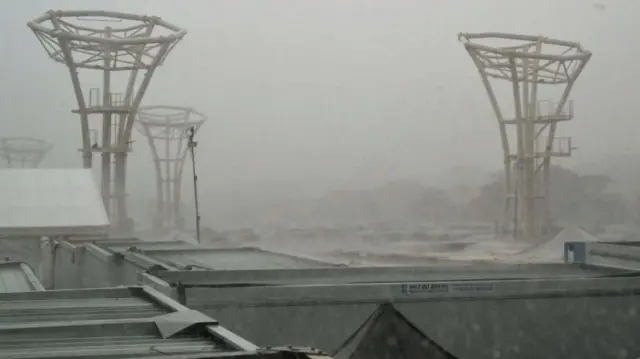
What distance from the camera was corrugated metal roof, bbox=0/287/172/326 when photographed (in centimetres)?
330

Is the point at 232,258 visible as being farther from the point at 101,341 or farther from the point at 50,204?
the point at 101,341

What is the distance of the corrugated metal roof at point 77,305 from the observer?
3.30 meters

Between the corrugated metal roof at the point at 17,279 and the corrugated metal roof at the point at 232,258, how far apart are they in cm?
175

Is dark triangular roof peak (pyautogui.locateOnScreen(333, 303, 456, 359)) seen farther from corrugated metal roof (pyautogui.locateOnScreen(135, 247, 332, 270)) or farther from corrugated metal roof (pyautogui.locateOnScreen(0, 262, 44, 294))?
corrugated metal roof (pyautogui.locateOnScreen(135, 247, 332, 270))

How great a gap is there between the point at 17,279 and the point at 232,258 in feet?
14.6

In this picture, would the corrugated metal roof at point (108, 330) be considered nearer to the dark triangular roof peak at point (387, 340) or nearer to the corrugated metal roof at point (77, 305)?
the corrugated metal roof at point (77, 305)

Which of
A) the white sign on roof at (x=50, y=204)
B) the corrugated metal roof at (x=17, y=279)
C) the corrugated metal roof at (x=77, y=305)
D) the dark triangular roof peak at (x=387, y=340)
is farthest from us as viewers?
the white sign on roof at (x=50, y=204)

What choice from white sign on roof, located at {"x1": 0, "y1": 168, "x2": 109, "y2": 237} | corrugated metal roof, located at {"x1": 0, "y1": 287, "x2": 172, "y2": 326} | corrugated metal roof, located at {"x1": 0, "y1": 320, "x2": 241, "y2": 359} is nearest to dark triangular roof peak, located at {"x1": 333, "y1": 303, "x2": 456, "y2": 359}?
corrugated metal roof, located at {"x1": 0, "y1": 287, "x2": 172, "y2": 326}

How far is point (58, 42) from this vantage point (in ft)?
65.2

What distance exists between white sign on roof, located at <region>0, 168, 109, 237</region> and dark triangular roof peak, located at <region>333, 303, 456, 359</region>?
35.0 ft

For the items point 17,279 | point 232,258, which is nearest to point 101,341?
point 17,279

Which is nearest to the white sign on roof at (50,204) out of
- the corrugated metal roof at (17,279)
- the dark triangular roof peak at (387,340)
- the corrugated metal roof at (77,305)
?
the corrugated metal roof at (17,279)

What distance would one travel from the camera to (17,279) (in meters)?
6.21

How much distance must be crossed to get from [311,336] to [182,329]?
2160mm
